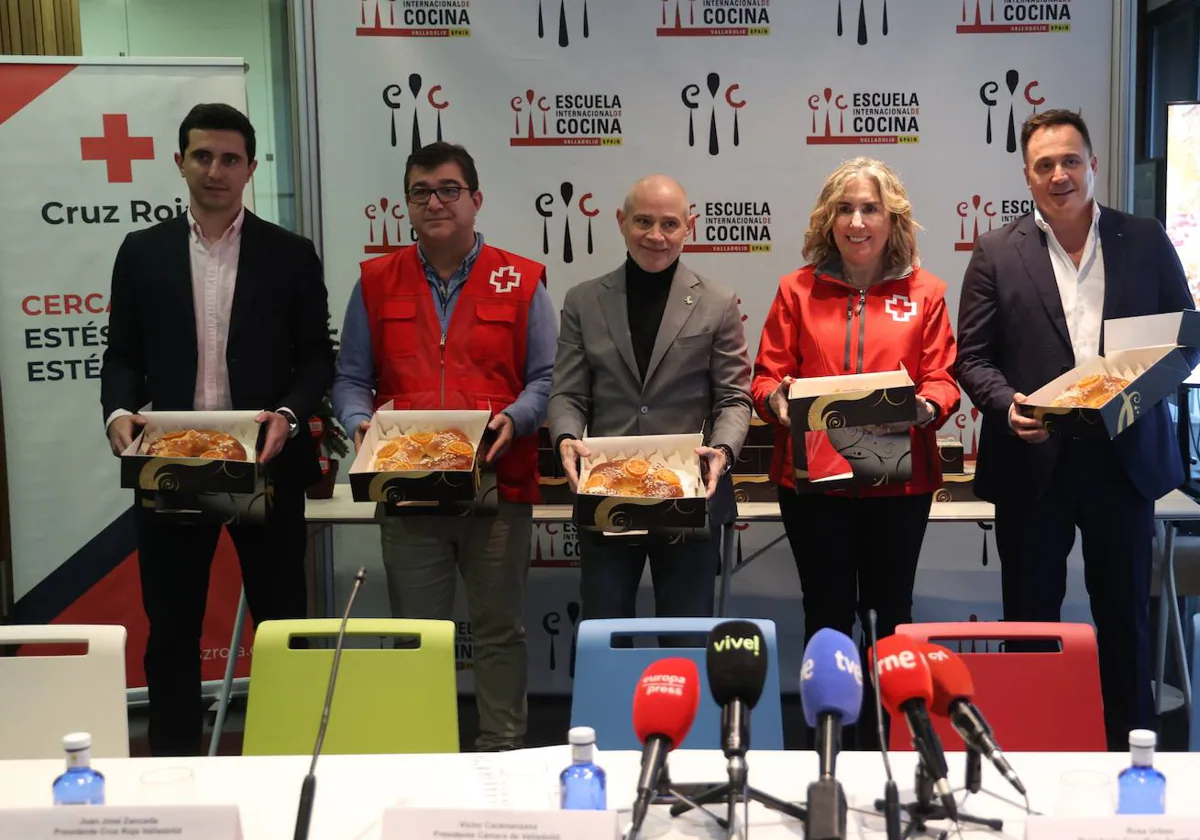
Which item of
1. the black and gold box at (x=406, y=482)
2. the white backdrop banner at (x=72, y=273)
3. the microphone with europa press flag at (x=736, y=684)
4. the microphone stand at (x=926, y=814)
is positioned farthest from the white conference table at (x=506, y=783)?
the white backdrop banner at (x=72, y=273)

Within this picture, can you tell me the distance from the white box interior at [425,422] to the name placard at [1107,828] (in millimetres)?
2015

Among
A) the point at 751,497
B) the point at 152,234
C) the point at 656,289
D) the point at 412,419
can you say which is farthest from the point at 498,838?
the point at 751,497

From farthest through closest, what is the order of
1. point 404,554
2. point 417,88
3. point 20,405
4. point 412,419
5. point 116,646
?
point 417,88, point 20,405, point 404,554, point 412,419, point 116,646

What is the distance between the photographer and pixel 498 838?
1.44 m

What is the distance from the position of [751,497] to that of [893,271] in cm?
119

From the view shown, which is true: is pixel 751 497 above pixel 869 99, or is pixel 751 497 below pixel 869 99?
below

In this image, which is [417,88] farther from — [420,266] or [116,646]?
[116,646]

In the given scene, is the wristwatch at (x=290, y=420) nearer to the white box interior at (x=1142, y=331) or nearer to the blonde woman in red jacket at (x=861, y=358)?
the blonde woman in red jacket at (x=861, y=358)

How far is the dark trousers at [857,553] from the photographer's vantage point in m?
3.24

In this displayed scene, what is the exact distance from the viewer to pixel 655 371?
10.8 feet

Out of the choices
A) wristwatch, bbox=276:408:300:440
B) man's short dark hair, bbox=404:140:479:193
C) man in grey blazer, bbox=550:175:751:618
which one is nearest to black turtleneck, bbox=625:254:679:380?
man in grey blazer, bbox=550:175:751:618

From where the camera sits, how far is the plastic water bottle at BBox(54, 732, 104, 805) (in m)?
1.54

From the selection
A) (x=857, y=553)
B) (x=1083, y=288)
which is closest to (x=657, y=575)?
(x=857, y=553)

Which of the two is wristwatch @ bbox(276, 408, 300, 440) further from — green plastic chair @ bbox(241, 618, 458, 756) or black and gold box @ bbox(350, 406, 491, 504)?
green plastic chair @ bbox(241, 618, 458, 756)
